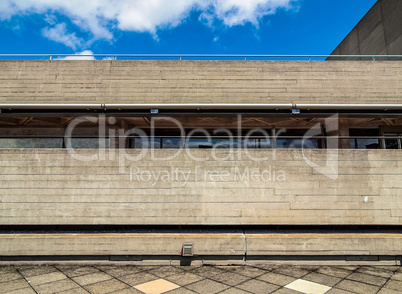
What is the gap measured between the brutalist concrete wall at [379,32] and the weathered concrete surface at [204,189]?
29.0 feet

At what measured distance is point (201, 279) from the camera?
15.2ft

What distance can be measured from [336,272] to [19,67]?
11713 mm

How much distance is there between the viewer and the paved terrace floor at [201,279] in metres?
4.14

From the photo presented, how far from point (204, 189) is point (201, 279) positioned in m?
2.11

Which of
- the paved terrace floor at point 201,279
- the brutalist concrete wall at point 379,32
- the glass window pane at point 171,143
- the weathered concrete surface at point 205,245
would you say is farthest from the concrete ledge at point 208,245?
the brutalist concrete wall at point 379,32

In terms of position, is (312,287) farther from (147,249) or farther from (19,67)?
(19,67)

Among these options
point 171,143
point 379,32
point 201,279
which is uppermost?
point 379,32

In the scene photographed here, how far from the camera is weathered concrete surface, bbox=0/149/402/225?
19.0ft

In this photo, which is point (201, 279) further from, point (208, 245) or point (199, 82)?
point (199, 82)

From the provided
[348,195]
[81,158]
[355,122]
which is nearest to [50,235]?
[81,158]

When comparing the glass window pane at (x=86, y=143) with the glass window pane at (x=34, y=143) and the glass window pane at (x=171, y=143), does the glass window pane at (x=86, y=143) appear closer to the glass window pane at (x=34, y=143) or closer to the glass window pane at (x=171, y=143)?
the glass window pane at (x=34, y=143)

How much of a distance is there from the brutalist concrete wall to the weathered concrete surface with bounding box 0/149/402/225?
29.0ft

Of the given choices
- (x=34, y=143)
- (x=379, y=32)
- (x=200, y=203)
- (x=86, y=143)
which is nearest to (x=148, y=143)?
(x=86, y=143)

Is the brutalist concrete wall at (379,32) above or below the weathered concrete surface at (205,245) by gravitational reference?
above
